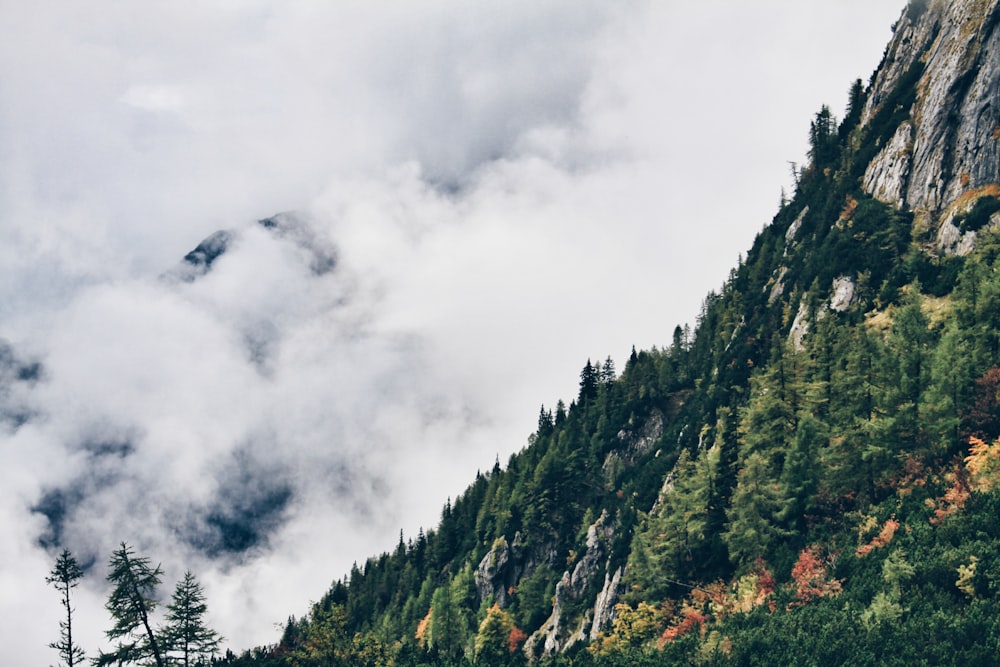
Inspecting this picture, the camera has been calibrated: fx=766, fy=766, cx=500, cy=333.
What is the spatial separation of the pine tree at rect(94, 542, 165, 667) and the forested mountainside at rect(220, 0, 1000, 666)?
15.4 m

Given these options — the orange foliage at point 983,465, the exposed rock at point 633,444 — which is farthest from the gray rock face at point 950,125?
the exposed rock at point 633,444

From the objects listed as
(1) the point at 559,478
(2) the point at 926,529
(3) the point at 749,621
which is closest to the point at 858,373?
(2) the point at 926,529

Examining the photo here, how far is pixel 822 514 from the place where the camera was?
54031 millimetres

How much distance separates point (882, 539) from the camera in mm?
45531

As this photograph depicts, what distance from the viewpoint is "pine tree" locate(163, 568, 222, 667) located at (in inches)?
1811

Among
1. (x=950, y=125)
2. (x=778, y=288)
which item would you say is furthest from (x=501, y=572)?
(x=950, y=125)

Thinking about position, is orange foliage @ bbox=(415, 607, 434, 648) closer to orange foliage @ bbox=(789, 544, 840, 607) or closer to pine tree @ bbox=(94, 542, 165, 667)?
pine tree @ bbox=(94, 542, 165, 667)

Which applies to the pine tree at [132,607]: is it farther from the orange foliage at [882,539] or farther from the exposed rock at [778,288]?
the exposed rock at [778,288]

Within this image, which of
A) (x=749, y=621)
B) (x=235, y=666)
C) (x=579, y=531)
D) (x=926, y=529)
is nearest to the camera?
(x=926, y=529)

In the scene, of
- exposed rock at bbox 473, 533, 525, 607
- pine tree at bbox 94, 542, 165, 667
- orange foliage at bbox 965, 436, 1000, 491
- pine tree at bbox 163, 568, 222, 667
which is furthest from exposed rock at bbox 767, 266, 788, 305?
pine tree at bbox 94, 542, 165, 667

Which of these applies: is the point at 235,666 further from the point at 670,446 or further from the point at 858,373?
the point at 670,446

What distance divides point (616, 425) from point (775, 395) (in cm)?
5920

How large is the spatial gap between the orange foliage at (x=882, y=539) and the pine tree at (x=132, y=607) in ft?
135

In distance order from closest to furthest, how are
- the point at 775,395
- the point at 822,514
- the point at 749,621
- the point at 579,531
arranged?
the point at 749,621, the point at 822,514, the point at 775,395, the point at 579,531
